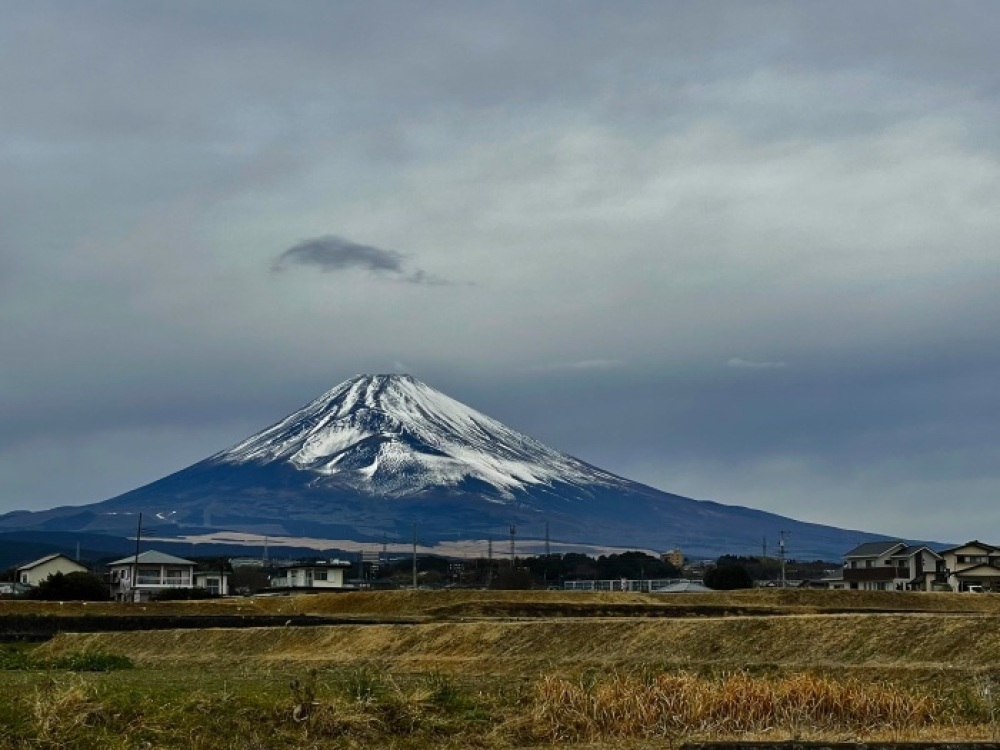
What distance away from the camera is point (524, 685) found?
76.4ft

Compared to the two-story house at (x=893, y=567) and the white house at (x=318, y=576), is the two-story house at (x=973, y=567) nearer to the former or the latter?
the two-story house at (x=893, y=567)

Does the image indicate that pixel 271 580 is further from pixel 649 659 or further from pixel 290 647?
pixel 649 659

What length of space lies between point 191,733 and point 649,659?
53.3 feet

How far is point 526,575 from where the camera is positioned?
132500mm

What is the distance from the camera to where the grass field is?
17.9m

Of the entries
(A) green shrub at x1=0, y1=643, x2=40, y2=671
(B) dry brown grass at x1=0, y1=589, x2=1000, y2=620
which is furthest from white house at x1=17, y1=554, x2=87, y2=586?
(A) green shrub at x1=0, y1=643, x2=40, y2=671

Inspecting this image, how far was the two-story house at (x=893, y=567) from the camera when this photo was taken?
107m

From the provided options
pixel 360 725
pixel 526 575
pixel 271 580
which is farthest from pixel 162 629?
pixel 271 580

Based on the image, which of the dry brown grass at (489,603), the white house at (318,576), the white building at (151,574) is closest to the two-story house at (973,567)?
the dry brown grass at (489,603)

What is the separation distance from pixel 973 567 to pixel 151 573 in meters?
63.4

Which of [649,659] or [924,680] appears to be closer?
[924,680]

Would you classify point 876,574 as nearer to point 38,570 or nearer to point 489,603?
point 489,603

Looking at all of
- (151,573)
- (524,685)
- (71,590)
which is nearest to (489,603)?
(71,590)

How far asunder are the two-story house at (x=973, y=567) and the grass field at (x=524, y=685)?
69.3 m
